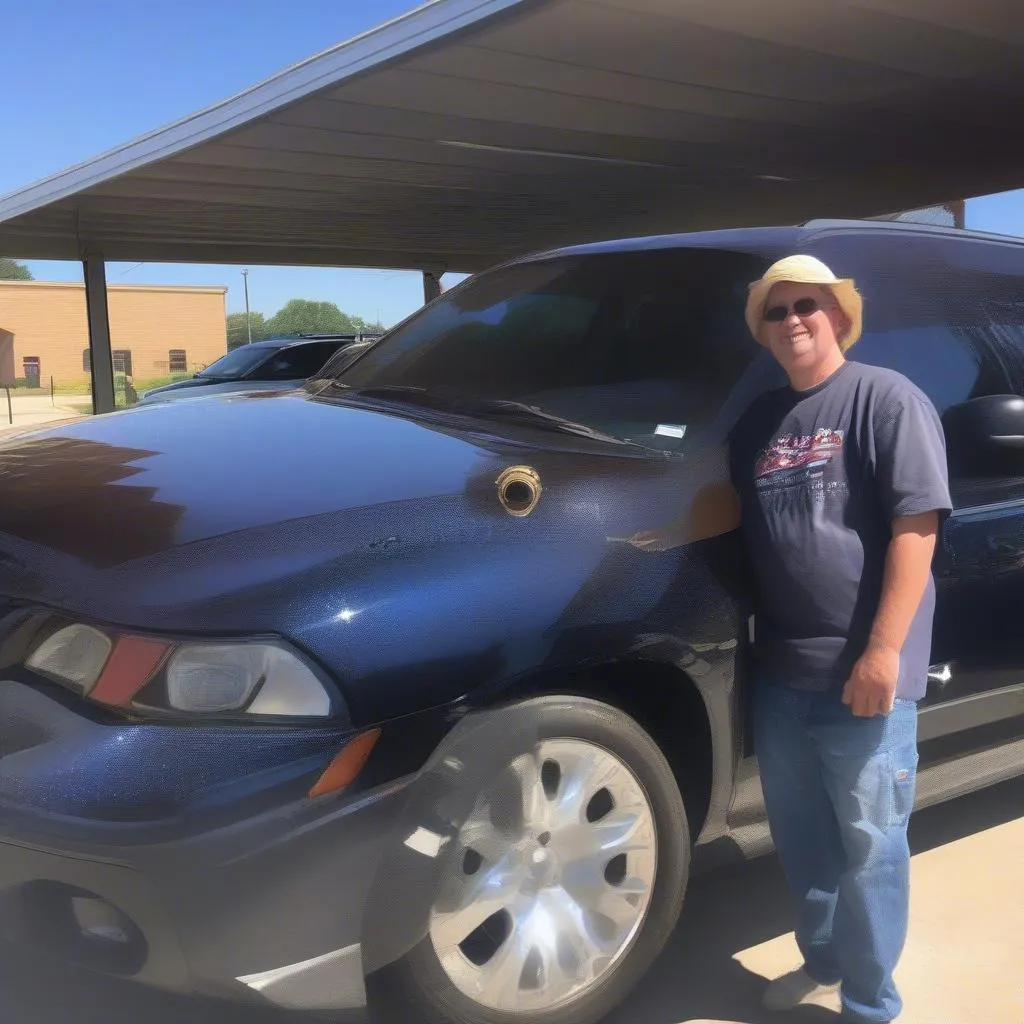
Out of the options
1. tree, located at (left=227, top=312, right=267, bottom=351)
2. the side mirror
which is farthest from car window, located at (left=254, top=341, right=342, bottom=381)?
tree, located at (left=227, top=312, right=267, bottom=351)

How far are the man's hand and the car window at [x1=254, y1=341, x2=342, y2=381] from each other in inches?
473

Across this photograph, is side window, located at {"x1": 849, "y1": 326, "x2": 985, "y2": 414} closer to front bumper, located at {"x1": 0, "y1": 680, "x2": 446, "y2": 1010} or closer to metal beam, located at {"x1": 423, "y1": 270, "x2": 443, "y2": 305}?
front bumper, located at {"x1": 0, "y1": 680, "x2": 446, "y2": 1010}

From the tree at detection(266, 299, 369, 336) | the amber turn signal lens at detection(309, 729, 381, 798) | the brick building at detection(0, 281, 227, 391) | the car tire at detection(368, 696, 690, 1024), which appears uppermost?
the amber turn signal lens at detection(309, 729, 381, 798)

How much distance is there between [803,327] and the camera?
7.70 ft

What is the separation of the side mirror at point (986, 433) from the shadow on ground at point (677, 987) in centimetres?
131

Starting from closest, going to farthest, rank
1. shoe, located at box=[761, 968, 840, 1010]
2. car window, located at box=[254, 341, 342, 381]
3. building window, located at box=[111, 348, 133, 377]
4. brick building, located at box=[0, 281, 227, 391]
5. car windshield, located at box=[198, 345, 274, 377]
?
shoe, located at box=[761, 968, 840, 1010]
car window, located at box=[254, 341, 342, 381]
car windshield, located at box=[198, 345, 274, 377]
building window, located at box=[111, 348, 133, 377]
brick building, located at box=[0, 281, 227, 391]

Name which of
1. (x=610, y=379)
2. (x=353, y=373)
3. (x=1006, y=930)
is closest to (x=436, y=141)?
(x=353, y=373)

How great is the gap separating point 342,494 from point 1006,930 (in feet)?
6.86

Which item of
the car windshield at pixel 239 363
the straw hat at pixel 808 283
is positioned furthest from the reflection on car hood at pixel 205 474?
the car windshield at pixel 239 363

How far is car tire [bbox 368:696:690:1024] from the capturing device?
2115 millimetres

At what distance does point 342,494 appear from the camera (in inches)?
92.1

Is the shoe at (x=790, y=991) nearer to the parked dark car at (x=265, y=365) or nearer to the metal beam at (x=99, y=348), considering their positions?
the parked dark car at (x=265, y=365)

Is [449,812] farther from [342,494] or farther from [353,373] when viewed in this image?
[353,373]

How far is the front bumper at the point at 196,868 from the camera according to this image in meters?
1.86
